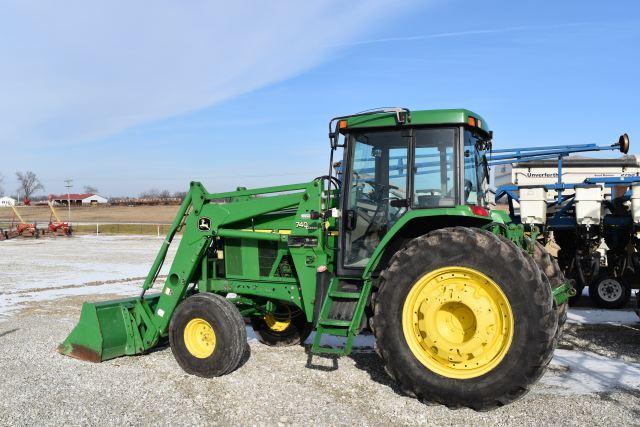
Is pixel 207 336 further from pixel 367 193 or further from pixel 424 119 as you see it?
pixel 424 119

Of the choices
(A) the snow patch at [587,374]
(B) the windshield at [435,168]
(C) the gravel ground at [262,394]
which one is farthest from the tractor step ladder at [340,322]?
(A) the snow patch at [587,374]

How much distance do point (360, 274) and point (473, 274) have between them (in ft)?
4.07

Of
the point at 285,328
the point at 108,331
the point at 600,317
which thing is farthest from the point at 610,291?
the point at 108,331

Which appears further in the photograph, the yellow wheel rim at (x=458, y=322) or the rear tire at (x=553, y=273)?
the rear tire at (x=553, y=273)

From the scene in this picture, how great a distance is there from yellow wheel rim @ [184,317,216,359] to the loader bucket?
790mm

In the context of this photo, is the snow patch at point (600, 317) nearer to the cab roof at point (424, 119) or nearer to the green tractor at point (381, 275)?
the green tractor at point (381, 275)

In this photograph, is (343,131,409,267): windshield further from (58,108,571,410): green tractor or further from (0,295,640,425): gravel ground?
(0,295,640,425): gravel ground

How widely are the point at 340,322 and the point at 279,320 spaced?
2.16 m

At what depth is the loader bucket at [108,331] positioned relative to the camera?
6.35 meters

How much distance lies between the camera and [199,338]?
19.9 feet

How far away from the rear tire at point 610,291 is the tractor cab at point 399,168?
5.78 m

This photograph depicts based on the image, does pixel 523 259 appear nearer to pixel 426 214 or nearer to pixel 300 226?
pixel 426 214

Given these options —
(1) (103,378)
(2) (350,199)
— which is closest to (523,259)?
(2) (350,199)

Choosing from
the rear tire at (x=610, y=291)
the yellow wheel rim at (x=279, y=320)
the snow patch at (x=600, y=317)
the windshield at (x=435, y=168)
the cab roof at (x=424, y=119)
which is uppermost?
the cab roof at (x=424, y=119)
